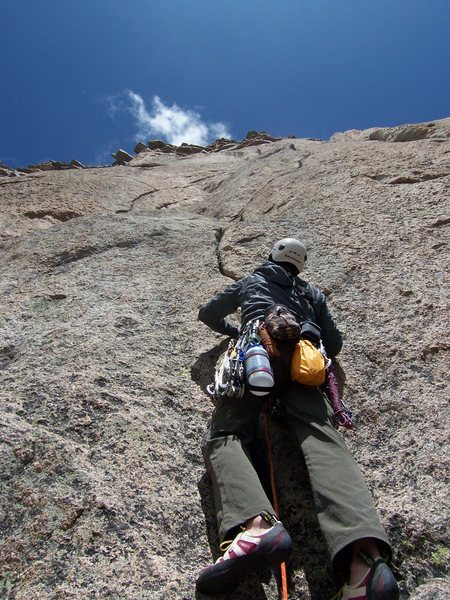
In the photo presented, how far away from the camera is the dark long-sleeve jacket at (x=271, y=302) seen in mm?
4414

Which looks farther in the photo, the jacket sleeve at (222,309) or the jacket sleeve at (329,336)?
the jacket sleeve at (222,309)

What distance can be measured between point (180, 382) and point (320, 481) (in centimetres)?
201

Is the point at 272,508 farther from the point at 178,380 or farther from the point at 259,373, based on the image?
the point at 178,380

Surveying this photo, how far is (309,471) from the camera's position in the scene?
10.4 ft

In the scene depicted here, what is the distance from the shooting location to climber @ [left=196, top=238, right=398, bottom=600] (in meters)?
2.66

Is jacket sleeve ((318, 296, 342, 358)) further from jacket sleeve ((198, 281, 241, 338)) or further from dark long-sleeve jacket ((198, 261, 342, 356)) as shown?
jacket sleeve ((198, 281, 241, 338))

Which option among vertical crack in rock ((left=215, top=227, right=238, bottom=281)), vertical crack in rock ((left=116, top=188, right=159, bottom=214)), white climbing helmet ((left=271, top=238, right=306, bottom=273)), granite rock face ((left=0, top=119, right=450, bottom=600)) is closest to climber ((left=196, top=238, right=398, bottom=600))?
granite rock face ((left=0, top=119, right=450, bottom=600))

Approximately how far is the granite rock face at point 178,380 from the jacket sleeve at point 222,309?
37 centimetres

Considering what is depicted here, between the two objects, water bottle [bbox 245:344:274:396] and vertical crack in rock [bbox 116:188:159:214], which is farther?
vertical crack in rock [bbox 116:188:159:214]

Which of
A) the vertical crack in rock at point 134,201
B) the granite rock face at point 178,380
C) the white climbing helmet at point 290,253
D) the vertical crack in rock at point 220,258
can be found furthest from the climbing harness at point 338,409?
the vertical crack in rock at point 134,201

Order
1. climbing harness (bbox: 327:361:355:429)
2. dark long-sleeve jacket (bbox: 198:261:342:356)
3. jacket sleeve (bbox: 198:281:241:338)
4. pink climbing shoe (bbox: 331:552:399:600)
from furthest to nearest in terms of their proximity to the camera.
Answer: jacket sleeve (bbox: 198:281:241:338) → dark long-sleeve jacket (bbox: 198:261:342:356) → climbing harness (bbox: 327:361:355:429) → pink climbing shoe (bbox: 331:552:399:600)

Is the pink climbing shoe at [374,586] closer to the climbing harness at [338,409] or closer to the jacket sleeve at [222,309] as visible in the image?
the climbing harness at [338,409]

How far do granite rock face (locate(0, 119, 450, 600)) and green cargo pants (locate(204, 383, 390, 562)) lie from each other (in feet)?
1.45

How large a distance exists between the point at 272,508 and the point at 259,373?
883 millimetres
